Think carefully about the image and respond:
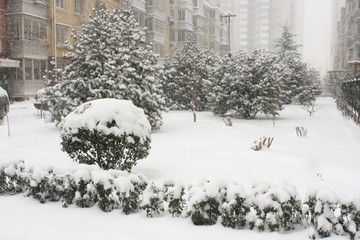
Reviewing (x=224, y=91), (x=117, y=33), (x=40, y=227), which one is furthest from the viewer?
(x=224, y=91)

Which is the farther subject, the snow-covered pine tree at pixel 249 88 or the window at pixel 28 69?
the window at pixel 28 69

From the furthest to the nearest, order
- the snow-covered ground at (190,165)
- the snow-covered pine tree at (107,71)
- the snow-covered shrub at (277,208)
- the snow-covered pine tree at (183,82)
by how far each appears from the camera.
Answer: the snow-covered pine tree at (183,82), the snow-covered pine tree at (107,71), the snow-covered ground at (190,165), the snow-covered shrub at (277,208)

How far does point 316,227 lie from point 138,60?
12091 mm

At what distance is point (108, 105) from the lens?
7.52m

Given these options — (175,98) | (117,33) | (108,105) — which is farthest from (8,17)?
(108,105)

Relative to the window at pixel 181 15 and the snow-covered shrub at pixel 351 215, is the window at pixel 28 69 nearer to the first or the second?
the snow-covered shrub at pixel 351 215

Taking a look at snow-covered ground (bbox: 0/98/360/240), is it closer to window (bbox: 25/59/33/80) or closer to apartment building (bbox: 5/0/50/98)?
apartment building (bbox: 5/0/50/98)

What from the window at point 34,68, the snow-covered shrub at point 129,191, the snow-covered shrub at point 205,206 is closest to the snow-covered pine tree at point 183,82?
the window at point 34,68

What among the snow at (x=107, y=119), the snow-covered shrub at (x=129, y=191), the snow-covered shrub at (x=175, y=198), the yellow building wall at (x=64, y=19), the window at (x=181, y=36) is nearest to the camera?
the snow-covered shrub at (x=175, y=198)

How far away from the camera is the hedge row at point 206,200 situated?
16.2 feet

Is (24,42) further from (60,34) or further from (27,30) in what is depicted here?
(60,34)

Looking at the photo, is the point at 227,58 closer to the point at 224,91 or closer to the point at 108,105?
the point at 224,91

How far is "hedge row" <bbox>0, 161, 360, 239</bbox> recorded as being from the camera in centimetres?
494

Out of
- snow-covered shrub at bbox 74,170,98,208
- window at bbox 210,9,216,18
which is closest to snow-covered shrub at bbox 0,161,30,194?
snow-covered shrub at bbox 74,170,98,208
